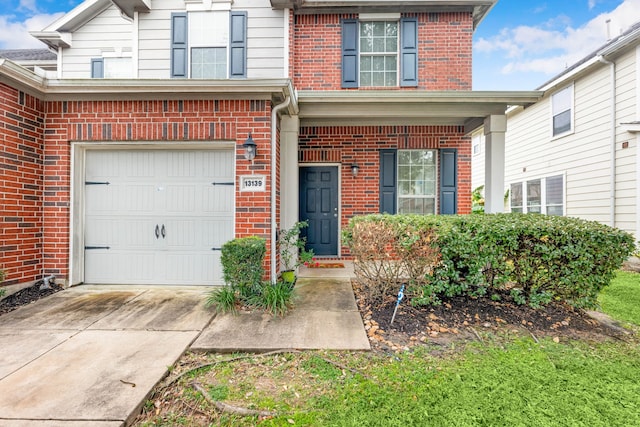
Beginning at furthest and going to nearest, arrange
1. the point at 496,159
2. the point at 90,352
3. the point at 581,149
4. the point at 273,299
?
the point at 581,149 < the point at 496,159 < the point at 273,299 < the point at 90,352

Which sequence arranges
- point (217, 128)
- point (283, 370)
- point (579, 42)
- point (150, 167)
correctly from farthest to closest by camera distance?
point (579, 42), point (150, 167), point (217, 128), point (283, 370)

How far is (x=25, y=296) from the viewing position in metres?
3.92

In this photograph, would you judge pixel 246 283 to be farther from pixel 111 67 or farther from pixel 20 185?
pixel 111 67

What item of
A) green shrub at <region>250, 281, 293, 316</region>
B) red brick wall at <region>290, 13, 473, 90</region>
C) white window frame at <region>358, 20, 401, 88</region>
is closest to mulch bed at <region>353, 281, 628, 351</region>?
green shrub at <region>250, 281, 293, 316</region>

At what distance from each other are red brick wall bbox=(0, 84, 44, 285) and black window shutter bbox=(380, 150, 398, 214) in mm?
5637

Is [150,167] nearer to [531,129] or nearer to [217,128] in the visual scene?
[217,128]

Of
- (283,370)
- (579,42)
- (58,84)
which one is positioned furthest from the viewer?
(579,42)

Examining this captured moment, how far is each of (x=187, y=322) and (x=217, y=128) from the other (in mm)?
2584

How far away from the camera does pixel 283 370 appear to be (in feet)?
7.77

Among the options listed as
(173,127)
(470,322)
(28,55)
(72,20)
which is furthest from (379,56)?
(28,55)

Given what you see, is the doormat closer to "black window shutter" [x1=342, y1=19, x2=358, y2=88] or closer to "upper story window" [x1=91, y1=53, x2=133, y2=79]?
"black window shutter" [x1=342, y1=19, x2=358, y2=88]

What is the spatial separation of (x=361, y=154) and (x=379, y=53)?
223 centimetres

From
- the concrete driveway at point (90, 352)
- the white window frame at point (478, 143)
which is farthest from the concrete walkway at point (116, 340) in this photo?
the white window frame at point (478, 143)

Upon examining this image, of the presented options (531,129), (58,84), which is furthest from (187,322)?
(531,129)
